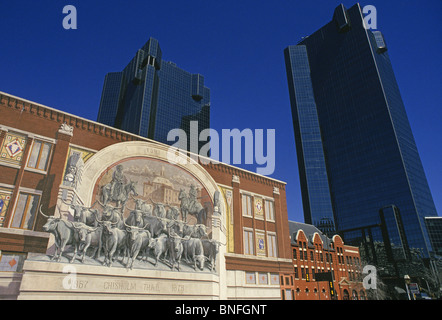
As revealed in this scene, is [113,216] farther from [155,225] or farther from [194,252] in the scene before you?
[194,252]

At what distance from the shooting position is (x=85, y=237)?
78.1ft

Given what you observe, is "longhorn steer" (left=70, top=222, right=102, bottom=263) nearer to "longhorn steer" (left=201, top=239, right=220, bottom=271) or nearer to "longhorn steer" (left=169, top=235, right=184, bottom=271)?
"longhorn steer" (left=169, top=235, right=184, bottom=271)

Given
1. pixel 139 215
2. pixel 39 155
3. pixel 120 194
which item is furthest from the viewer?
pixel 120 194

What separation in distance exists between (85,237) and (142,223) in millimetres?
5523

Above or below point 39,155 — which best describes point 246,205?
below

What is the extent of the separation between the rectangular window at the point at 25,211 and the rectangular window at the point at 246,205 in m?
24.9

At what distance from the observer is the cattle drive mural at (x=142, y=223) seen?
24078mm

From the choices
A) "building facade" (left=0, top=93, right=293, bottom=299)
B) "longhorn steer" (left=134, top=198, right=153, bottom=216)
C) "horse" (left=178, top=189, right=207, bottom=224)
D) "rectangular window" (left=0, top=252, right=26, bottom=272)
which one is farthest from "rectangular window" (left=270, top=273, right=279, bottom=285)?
"rectangular window" (left=0, top=252, right=26, bottom=272)

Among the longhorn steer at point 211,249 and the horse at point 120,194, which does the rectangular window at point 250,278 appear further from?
the horse at point 120,194

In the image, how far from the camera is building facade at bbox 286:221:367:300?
5106cm

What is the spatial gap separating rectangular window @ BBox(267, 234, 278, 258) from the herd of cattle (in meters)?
12.4

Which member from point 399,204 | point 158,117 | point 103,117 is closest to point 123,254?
point 399,204

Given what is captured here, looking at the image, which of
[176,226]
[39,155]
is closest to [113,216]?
[176,226]

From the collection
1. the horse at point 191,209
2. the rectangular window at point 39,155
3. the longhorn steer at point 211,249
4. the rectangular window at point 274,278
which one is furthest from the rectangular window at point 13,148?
the rectangular window at point 274,278
